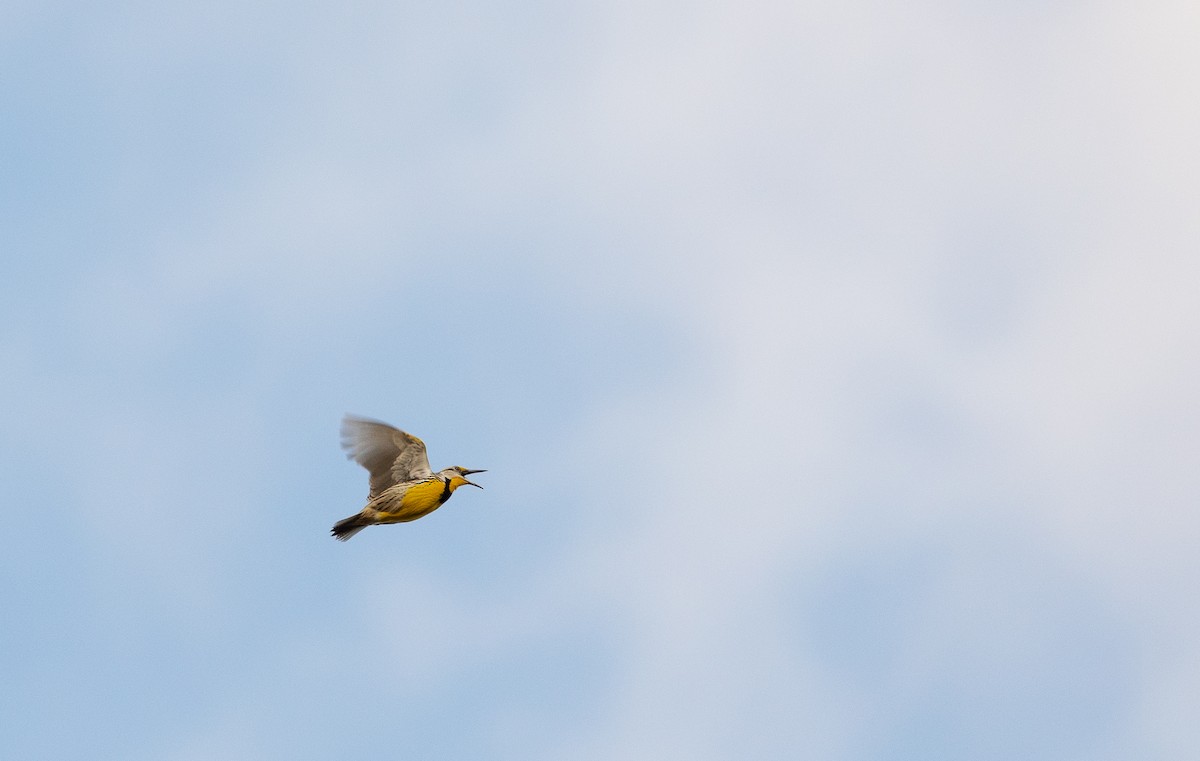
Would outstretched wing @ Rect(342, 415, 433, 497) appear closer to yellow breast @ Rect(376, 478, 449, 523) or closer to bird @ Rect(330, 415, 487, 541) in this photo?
bird @ Rect(330, 415, 487, 541)

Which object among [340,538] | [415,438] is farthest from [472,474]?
[340,538]

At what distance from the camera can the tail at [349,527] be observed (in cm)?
2539

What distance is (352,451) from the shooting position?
26172 mm

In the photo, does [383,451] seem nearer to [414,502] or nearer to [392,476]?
[392,476]

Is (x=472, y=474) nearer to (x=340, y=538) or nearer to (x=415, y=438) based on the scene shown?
(x=415, y=438)

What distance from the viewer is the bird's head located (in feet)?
84.3

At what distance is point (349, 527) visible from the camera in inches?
1006

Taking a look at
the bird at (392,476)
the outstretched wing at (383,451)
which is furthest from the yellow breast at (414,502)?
the outstretched wing at (383,451)

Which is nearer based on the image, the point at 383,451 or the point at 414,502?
the point at 414,502

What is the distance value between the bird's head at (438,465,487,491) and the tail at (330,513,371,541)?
1.91 m

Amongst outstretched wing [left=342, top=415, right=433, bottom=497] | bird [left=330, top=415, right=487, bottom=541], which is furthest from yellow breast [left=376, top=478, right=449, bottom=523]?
outstretched wing [left=342, top=415, right=433, bottom=497]

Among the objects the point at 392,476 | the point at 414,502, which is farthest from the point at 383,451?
the point at 414,502

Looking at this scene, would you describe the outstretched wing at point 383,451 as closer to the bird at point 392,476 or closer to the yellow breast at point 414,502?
the bird at point 392,476

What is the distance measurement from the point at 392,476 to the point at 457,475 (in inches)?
58.8
